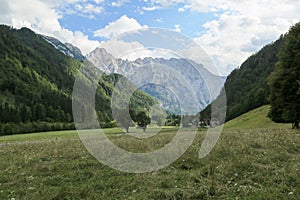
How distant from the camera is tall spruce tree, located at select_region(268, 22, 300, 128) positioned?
38.1 m

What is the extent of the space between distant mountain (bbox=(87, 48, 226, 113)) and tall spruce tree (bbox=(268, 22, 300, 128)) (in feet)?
81.5

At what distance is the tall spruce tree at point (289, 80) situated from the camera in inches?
1501

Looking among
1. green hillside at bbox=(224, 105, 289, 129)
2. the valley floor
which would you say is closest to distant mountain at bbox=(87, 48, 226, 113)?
the valley floor

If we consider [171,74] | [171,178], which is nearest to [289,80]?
[171,74]

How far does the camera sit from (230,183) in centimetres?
1042

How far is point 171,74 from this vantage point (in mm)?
16203

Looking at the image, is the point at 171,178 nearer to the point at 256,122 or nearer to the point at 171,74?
the point at 171,74

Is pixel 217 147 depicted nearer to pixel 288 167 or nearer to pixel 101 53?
pixel 288 167

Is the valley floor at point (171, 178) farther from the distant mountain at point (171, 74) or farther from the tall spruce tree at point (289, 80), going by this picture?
the tall spruce tree at point (289, 80)

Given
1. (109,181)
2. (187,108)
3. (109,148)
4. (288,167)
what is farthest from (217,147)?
(109,181)

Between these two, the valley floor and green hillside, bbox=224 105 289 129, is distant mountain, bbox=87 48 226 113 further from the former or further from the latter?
green hillside, bbox=224 105 289 129

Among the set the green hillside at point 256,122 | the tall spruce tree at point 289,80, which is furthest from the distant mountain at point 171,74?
the green hillside at point 256,122

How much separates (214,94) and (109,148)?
21.9 feet

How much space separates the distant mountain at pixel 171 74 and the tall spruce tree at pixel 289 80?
2486 cm
